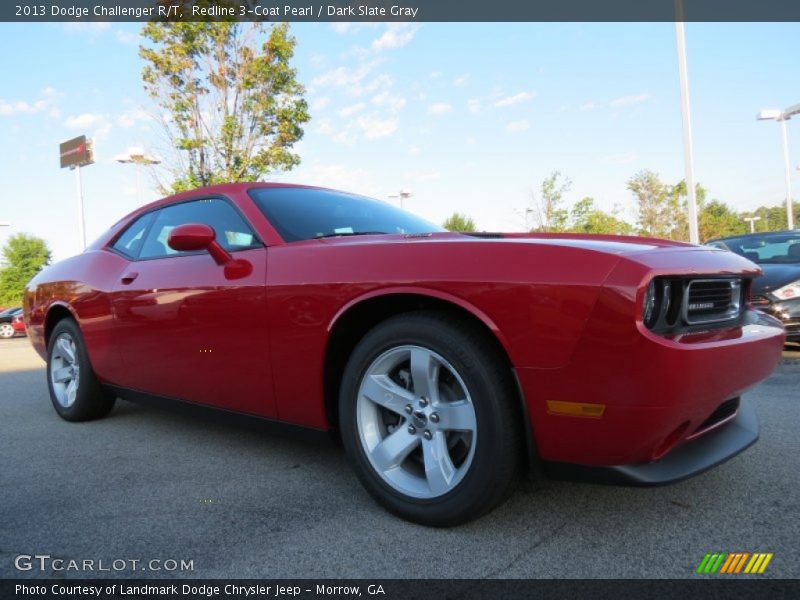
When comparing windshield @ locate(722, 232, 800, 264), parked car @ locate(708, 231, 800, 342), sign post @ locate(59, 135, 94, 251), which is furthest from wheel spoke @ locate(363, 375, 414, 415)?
sign post @ locate(59, 135, 94, 251)

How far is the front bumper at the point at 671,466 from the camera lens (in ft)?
5.61

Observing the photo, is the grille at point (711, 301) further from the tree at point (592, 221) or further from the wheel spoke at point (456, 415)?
the tree at point (592, 221)

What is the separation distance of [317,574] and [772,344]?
1844mm

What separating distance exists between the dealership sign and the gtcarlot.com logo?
2811 cm

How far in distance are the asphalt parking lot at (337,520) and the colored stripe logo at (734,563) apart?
3 centimetres

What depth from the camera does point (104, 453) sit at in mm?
3152

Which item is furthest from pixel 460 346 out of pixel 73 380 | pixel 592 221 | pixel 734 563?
pixel 592 221

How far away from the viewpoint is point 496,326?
1.83 metres

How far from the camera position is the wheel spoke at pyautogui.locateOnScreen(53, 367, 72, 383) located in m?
4.01

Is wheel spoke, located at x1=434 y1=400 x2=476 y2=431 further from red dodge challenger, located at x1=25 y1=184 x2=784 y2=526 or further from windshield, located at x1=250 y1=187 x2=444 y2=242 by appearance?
windshield, located at x1=250 y1=187 x2=444 y2=242

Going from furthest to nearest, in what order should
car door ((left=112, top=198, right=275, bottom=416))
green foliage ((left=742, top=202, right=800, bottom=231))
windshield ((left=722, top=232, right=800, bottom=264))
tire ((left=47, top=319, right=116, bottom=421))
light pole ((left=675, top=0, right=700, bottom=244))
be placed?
green foliage ((left=742, top=202, right=800, bottom=231)), light pole ((left=675, top=0, right=700, bottom=244)), windshield ((left=722, top=232, right=800, bottom=264)), tire ((left=47, top=319, right=116, bottom=421)), car door ((left=112, top=198, right=275, bottom=416))

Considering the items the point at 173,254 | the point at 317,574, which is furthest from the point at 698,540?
the point at 173,254

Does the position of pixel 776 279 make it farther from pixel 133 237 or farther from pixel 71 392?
pixel 71 392
